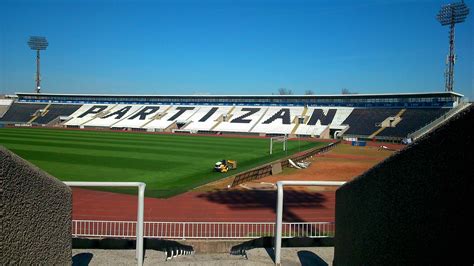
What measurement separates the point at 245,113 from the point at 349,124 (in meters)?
22.4

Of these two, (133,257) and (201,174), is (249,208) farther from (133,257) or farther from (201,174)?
(133,257)

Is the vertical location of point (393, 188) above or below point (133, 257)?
above

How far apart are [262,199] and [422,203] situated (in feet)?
59.6

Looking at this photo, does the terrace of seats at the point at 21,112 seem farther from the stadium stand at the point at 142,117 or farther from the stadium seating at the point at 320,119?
the stadium seating at the point at 320,119

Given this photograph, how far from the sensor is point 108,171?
26625 mm

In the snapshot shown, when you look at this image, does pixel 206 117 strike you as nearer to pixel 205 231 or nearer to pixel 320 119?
pixel 320 119

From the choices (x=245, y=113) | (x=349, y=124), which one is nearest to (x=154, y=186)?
(x=349, y=124)

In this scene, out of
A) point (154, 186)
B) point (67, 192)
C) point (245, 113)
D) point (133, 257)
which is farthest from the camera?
point (245, 113)

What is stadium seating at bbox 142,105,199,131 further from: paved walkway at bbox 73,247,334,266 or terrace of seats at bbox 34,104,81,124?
paved walkway at bbox 73,247,334,266

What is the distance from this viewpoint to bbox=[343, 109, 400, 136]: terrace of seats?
6456 centimetres

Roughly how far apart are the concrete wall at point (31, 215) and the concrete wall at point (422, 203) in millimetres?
2406

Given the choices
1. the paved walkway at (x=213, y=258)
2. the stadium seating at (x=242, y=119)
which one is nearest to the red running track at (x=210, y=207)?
the paved walkway at (x=213, y=258)

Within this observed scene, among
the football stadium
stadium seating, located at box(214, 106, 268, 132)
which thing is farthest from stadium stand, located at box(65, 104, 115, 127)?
the football stadium

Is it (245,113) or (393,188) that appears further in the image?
(245,113)
